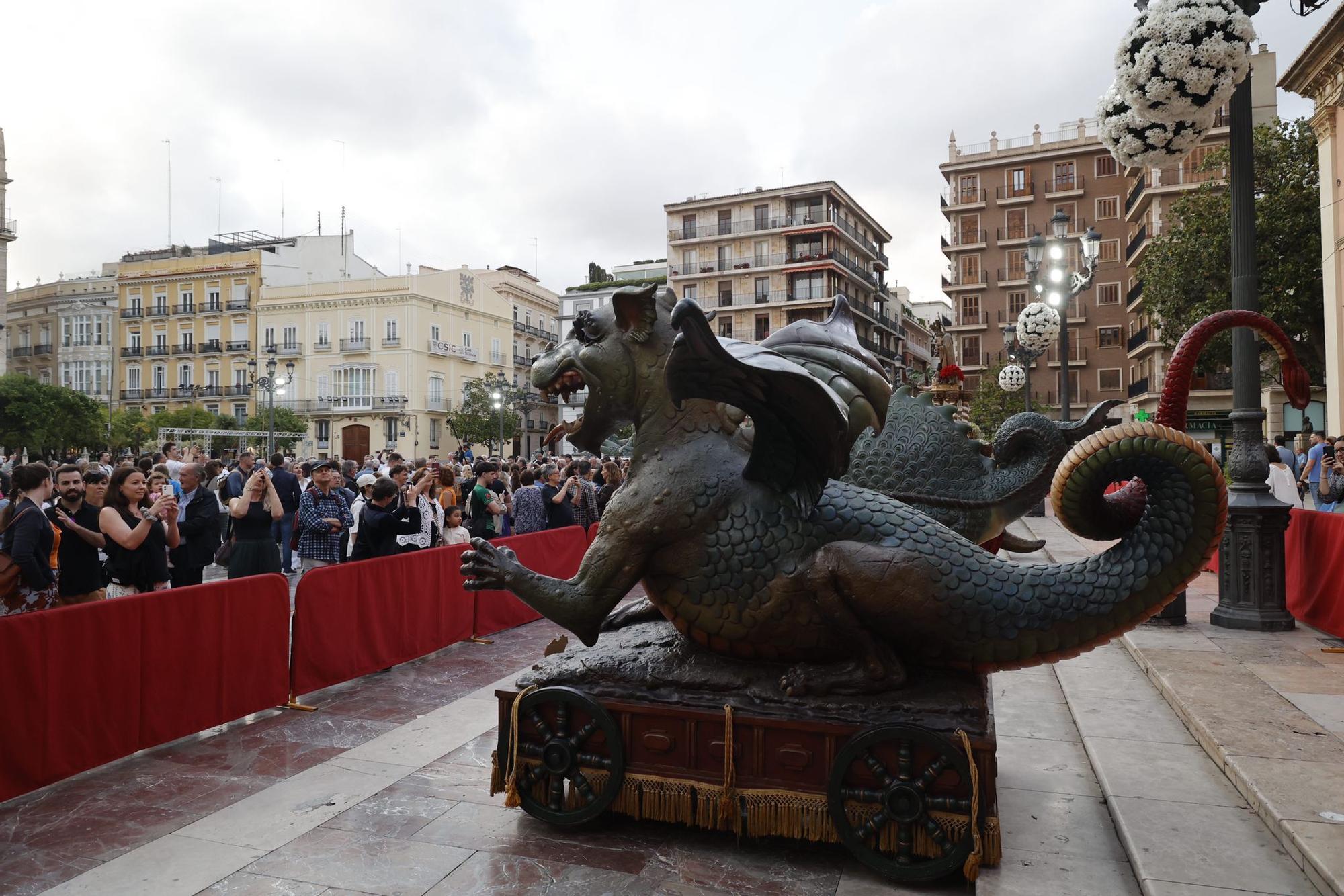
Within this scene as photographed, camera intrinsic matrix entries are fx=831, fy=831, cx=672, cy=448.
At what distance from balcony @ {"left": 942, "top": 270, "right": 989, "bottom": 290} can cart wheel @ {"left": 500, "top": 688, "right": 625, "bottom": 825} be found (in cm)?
5238

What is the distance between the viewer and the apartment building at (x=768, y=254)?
53.7 m

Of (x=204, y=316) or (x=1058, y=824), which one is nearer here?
(x=1058, y=824)

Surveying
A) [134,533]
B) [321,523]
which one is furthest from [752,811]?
[321,523]

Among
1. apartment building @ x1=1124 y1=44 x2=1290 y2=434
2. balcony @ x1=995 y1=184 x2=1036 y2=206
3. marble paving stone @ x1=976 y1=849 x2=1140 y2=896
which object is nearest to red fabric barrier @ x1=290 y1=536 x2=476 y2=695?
marble paving stone @ x1=976 y1=849 x2=1140 y2=896

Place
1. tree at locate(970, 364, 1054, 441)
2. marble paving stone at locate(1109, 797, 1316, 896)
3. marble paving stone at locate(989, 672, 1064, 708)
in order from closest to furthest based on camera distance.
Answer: marble paving stone at locate(1109, 797, 1316, 896) → marble paving stone at locate(989, 672, 1064, 708) → tree at locate(970, 364, 1054, 441)

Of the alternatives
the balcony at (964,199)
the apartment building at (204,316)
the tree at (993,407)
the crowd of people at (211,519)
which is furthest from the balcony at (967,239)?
the crowd of people at (211,519)

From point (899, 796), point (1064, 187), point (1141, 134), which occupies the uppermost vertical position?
point (1064, 187)

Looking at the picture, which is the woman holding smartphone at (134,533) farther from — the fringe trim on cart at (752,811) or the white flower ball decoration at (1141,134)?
the white flower ball decoration at (1141,134)

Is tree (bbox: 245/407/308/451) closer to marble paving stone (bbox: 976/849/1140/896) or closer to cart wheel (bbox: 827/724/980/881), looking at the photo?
cart wheel (bbox: 827/724/980/881)

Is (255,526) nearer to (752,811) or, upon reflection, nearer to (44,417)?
(752,811)

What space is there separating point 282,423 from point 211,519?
42891 mm

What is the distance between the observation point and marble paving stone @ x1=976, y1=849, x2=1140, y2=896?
9.40ft

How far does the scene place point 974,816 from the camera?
2908mm

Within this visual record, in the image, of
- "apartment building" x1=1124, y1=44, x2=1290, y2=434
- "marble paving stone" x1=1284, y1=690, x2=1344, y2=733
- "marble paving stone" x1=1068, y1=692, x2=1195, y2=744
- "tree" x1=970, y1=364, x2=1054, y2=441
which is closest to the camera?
"marble paving stone" x1=1284, y1=690, x2=1344, y2=733
